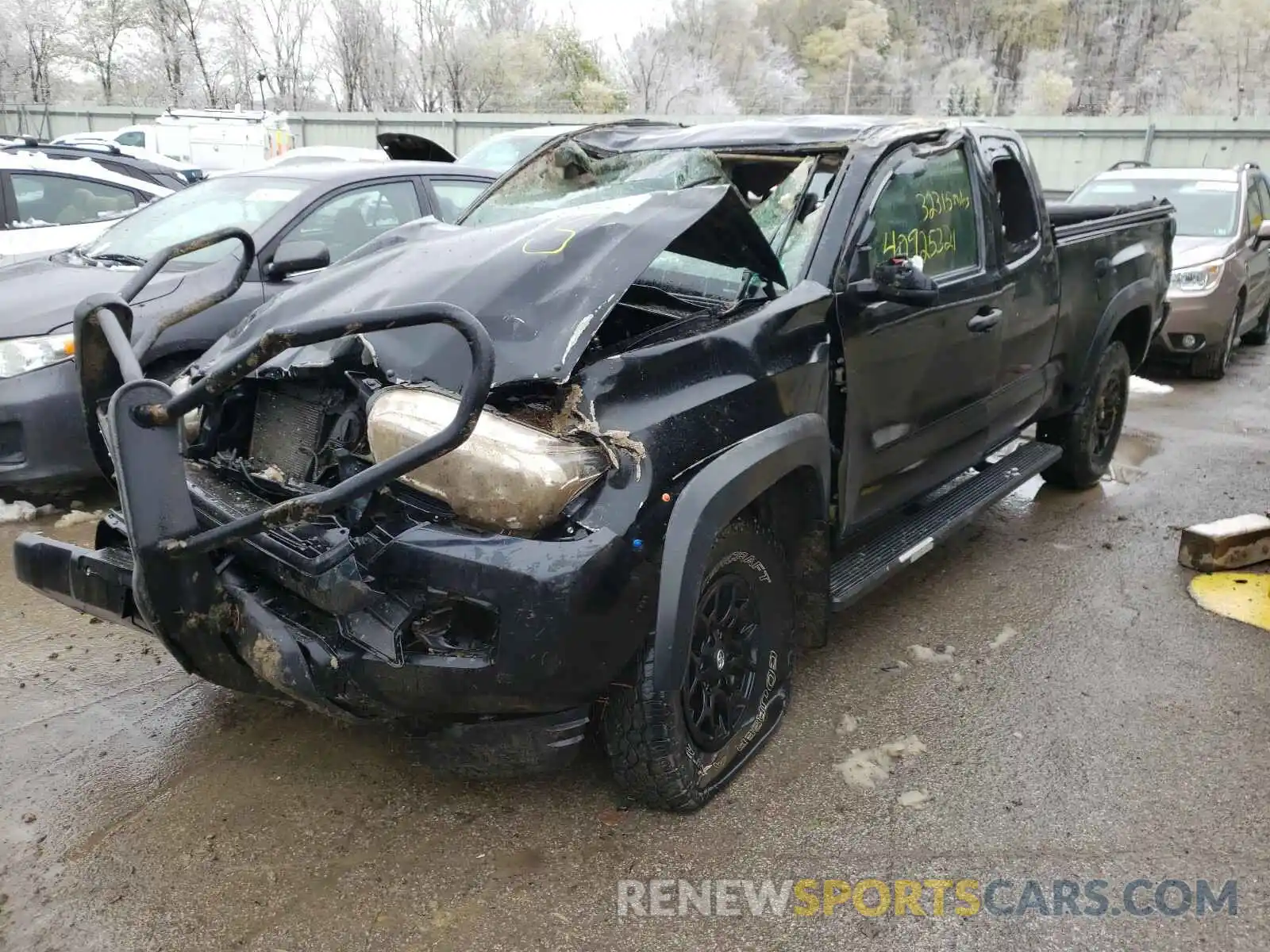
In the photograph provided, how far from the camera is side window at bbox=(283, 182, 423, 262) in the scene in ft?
17.7

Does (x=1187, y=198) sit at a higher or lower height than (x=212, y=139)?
lower

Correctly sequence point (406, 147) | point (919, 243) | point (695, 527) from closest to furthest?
point (695, 527) < point (919, 243) < point (406, 147)

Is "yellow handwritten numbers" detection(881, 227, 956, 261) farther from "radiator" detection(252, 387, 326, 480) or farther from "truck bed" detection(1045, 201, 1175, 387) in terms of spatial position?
"radiator" detection(252, 387, 326, 480)

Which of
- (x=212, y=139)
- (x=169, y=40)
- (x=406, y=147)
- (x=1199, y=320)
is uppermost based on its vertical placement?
(x=169, y=40)

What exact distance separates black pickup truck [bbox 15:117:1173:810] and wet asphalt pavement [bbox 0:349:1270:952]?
287mm

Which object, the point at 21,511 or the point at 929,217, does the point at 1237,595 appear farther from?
the point at 21,511

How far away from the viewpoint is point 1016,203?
4.52 metres

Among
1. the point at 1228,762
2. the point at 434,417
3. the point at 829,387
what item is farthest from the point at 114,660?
the point at 1228,762

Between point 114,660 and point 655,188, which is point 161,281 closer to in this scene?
point 114,660

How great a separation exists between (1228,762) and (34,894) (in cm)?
335

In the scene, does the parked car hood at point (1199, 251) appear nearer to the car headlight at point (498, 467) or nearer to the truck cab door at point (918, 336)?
the truck cab door at point (918, 336)

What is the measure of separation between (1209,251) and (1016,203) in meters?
5.01

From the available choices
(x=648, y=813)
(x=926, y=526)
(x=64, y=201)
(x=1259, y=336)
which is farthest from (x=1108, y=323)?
(x=64, y=201)

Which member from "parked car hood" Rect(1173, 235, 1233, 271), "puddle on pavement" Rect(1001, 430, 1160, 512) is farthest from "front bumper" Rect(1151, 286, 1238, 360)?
"puddle on pavement" Rect(1001, 430, 1160, 512)
